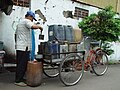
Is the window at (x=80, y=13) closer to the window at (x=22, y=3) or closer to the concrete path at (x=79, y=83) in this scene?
the window at (x=22, y=3)

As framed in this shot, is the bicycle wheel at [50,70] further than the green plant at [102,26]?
No

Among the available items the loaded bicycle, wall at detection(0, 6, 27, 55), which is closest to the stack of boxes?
the loaded bicycle

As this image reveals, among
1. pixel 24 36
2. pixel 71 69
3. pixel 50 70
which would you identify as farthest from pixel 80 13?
pixel 24 36

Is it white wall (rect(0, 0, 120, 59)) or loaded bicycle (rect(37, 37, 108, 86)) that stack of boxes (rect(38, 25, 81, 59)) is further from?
white wall (rect(0, 0, 120, 59))

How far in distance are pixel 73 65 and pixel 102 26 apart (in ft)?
13.6

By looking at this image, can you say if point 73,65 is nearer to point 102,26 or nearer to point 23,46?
point 23,46

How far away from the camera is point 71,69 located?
743 cm

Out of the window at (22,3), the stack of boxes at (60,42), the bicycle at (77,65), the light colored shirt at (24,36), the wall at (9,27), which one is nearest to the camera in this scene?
the light colored shirt at (24,36)

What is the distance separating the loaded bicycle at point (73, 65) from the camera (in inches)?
277

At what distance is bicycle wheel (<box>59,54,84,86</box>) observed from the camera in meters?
7.07

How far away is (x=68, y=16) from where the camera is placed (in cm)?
1103

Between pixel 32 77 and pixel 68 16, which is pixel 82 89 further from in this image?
pixel 68 16

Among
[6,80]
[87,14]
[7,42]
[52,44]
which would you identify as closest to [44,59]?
[52,44]

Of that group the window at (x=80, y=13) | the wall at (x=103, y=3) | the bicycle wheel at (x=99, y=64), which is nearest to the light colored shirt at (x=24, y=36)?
the bicycle wheel at (x=99, y=64)
